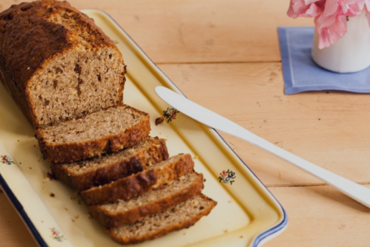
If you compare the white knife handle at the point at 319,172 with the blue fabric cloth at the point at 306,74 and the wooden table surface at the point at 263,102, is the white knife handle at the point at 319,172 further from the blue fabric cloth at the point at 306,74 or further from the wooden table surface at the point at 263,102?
the blue fabric cloth at the point at 306,74

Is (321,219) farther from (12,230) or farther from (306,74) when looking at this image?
(12,230)

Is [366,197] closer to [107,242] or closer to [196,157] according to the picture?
[196,157]

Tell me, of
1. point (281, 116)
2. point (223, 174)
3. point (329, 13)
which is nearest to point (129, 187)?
point (223, 174)

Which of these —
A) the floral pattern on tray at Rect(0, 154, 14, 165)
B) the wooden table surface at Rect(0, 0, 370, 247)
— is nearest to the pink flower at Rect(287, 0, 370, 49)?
the wooden table surface at Rect(0, 0, 370, 247)

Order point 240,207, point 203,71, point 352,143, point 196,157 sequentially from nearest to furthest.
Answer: point 240,207 → point 196,157 → point 352,143 → point 203,71

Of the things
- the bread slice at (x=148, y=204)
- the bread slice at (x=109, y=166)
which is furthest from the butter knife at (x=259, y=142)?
the bread slice at (x=148, y=204)

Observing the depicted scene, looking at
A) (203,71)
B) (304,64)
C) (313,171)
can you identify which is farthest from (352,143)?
(203,71)
